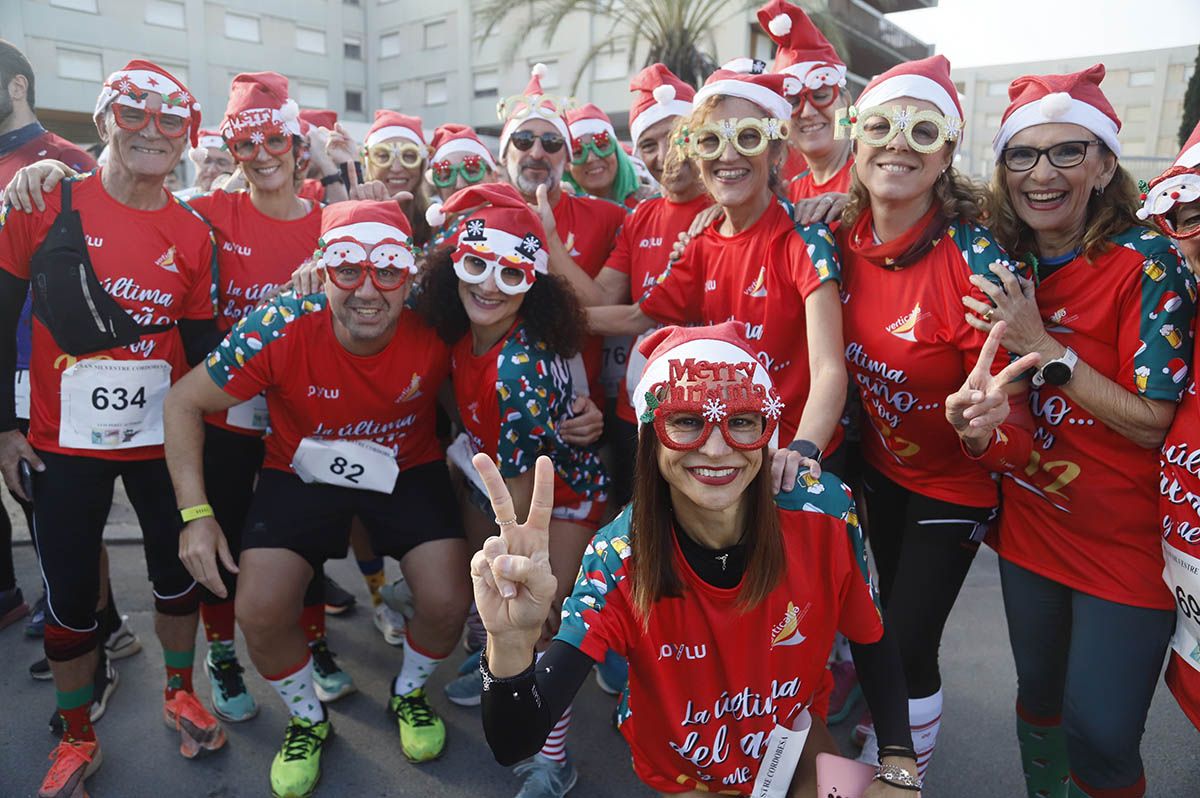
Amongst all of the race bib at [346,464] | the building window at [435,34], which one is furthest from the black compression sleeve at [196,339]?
the building window at [435,34]

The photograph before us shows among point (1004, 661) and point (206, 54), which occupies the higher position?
point (206, 54)

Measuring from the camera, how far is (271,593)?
9.87ft

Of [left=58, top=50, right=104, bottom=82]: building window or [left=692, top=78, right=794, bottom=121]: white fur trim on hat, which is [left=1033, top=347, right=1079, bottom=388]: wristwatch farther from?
[left=58, top=50, right=104, bottom=82]: building window

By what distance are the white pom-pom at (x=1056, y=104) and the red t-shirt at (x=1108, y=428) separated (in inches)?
16.3

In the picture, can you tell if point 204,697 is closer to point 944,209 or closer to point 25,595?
point 25,595

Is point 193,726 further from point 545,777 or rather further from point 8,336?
point 8,336

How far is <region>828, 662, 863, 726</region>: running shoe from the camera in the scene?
352cm

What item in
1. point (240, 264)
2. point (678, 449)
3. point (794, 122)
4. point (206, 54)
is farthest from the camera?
point (206, 54)

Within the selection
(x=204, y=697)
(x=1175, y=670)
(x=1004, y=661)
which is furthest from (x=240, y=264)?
(x=1004, y=661)

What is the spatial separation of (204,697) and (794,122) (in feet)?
13.0

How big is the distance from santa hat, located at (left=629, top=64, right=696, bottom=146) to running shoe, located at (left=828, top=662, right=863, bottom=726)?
9.27 feet

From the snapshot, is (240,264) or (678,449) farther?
(240,264)

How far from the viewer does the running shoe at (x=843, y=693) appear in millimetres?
3523

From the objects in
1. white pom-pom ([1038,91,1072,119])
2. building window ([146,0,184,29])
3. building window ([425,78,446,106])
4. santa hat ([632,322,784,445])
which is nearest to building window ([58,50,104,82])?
building window ([146,0,184,29])
